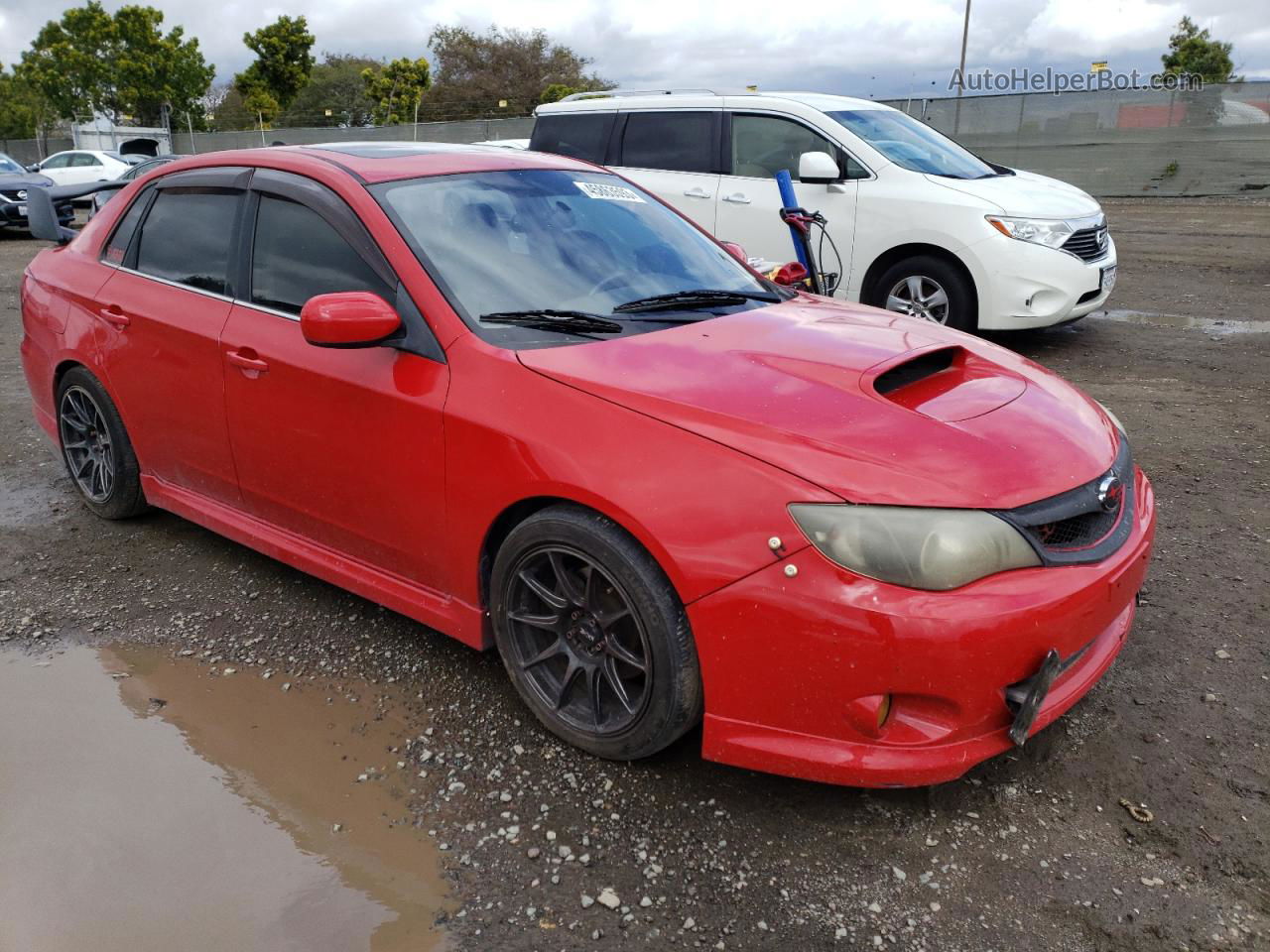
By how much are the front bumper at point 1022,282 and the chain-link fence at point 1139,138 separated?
15.5m

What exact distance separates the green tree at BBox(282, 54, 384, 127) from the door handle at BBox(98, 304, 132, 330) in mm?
56105

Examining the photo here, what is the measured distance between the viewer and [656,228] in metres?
3.83

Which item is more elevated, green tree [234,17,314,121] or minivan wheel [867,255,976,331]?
green tree [234,17,314,121]

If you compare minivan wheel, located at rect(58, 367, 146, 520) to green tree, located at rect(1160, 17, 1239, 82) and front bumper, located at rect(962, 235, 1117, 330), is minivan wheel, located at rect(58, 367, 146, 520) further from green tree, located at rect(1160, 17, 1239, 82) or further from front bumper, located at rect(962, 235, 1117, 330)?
green tree, located at rect(1160, 17, 1239, 82)

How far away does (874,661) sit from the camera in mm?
2332

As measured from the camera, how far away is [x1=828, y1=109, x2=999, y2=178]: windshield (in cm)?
771

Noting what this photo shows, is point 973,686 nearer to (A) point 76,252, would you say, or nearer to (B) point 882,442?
(B) point 882,442

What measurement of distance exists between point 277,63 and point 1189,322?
202 ft

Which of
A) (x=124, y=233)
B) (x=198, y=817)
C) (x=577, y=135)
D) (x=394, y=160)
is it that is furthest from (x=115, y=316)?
(x=577, y=135)

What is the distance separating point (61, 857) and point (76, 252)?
2.93 meters

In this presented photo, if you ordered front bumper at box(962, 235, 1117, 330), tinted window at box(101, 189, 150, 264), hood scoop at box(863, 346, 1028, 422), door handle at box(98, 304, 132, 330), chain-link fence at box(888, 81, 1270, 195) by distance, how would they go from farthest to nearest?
1. chain-link fence at box(888, 81, 1270, 195)
2. front bumper at box(962, 235, 1117, 330)
3. tinted window at box(101, 189, 150, 264)
4. door handle at box(98, 304, 132, 330)
5. hood scoop at box(863, 346, 1028, 422)

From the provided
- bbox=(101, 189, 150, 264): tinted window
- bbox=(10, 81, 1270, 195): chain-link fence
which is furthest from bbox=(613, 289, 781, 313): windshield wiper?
bbox=(10, 81, 1270, 195): chain-link fence

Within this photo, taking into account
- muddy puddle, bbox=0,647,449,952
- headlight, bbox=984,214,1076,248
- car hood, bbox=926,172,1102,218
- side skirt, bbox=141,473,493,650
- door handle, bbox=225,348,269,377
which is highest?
car hood, bbox=926,172,1102,218

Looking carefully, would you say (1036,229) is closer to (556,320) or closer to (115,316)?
(556,320)
